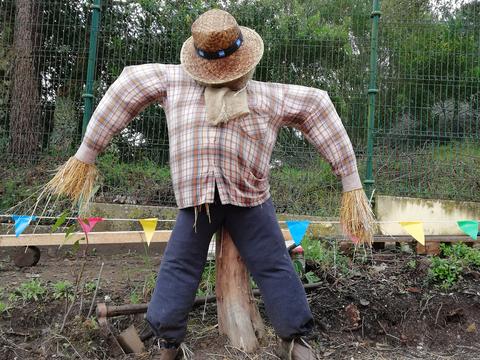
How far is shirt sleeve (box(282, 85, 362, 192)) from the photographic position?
9.32 feet

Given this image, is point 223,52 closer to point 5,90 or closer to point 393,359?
point 393,359

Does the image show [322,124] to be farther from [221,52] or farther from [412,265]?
[412,265]

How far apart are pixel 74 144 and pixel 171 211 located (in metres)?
1.29

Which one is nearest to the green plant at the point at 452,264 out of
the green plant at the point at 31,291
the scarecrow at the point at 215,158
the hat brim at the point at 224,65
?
the scarecrow at the point at 215,158

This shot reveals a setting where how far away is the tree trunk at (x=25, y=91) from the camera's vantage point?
542 centimetres

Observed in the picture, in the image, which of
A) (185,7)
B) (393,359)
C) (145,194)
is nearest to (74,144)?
(145,194)

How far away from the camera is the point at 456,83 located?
548 cm

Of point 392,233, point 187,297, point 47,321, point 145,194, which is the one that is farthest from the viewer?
point 145,194

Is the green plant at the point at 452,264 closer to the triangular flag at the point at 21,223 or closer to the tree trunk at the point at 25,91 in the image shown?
the triangular flag at the point at 21,223

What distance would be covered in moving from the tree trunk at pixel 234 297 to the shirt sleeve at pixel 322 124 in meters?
0.75

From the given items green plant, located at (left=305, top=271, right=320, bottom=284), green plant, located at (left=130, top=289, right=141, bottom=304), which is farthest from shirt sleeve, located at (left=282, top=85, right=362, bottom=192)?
green plant, located at (left=130, top=289, right=141, bottom=304)

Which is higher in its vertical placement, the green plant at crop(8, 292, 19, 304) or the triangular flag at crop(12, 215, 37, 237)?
the triangular flag at crop(12, 215, 37, 237)

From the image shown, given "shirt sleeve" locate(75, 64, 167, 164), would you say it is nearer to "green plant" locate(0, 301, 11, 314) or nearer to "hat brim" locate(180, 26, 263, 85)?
"hat brim" locate(180, 26, 263, 85)

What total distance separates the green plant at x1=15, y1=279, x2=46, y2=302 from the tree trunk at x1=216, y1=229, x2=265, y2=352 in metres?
1.42
